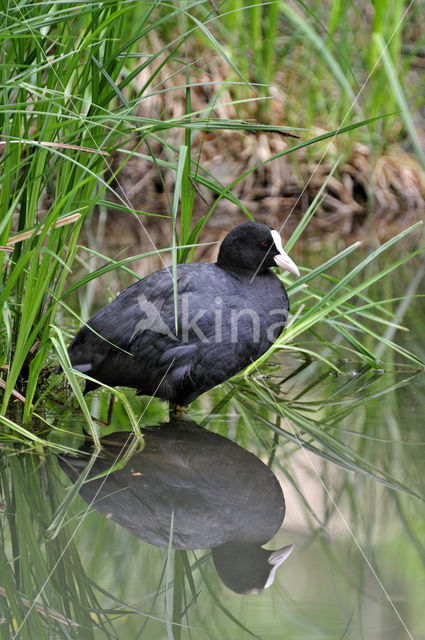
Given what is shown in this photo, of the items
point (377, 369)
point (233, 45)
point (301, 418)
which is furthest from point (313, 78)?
point (301, 418)

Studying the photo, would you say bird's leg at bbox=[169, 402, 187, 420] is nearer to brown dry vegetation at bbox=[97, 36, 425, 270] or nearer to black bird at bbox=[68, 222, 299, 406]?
black bird at bbox=[68, 222, 299, 406]

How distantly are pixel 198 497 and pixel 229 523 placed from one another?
179mm

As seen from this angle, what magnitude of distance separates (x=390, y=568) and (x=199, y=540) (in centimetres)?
44

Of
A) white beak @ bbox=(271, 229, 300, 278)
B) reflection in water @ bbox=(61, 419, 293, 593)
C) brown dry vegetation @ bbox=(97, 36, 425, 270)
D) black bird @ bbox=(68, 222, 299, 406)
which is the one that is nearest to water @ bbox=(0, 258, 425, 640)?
reflection in water @ bbox=(61, 419, 293, 593)

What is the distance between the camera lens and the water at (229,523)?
5.72 feet

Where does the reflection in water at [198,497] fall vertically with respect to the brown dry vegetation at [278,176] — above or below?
above

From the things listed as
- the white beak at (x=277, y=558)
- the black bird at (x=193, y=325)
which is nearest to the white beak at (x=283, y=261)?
the black bird at (x=193, y=325)

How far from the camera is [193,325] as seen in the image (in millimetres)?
2850

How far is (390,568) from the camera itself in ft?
6.27

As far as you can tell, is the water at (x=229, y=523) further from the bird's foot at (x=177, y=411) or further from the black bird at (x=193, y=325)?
the black bird at (x=193, y=325)

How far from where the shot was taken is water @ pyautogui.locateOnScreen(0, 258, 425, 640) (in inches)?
68.6

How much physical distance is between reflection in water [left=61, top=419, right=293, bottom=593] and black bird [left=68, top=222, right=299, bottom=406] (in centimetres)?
19

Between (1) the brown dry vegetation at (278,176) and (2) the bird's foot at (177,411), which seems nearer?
(2) the bird's foot at (177,411)

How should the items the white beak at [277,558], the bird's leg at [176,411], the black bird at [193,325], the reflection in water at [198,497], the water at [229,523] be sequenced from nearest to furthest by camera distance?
the water at [229,523], the white beak at [277,558], the reflection in water at [198,497], the black bird at [193,325], the bird's leg at [176,411]
